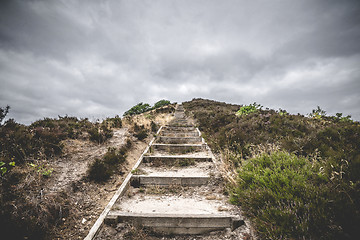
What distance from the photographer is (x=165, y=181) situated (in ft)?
13.0

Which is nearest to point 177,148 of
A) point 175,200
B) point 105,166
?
point 105,166

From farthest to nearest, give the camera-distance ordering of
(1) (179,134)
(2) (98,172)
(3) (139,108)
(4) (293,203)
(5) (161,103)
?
(5) (161,103) → (3) (139,108) → (1) (179,134) → (2) (98,172) → (4) (293,203)

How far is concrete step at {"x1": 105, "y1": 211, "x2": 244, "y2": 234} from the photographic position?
8.76ft

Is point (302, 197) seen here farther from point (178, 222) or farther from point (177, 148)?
point (177, 148)

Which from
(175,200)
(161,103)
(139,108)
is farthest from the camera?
(161,103)

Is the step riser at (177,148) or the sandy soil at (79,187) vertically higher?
the step riser at (177,148)

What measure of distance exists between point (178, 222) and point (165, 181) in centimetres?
134

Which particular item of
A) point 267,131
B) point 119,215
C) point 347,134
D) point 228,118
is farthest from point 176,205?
point 228,118

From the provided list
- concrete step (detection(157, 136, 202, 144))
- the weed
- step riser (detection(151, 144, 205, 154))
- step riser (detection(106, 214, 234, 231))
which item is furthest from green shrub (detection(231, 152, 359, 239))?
concrete step (detection(157, 136, 202, 144))

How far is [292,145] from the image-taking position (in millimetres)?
4809

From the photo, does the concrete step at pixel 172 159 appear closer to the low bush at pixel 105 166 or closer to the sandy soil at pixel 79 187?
the sandy soil at pixel 79 187

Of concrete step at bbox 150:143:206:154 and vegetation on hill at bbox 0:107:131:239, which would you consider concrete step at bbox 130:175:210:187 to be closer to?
vegetation on hill at bbox 0:107:131:239

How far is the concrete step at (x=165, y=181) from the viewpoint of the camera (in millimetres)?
3947

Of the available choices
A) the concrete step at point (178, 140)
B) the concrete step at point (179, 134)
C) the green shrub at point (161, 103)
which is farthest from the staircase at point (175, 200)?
the green shrub at point (161, 103)
